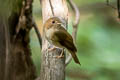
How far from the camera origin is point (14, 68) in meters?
3.33

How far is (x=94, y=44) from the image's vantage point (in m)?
5.42

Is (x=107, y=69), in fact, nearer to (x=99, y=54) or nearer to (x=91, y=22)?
(x=99, y=54)

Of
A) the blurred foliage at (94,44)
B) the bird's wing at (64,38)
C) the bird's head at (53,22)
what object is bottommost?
the blurred foliage at (94,44)

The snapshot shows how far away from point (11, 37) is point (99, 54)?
7.26 ft

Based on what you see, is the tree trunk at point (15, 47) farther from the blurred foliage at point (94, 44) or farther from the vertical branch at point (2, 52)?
the blurred foliage at point (94, 44)

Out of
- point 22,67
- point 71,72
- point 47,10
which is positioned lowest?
point 71,72

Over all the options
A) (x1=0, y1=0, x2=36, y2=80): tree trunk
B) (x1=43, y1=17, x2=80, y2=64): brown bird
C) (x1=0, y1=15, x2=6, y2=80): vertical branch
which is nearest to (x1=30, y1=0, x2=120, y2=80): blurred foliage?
(x1=0, y1=0, x2=36, y2=80): tree trunk

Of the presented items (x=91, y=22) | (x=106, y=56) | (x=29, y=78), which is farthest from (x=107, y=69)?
(x=29, y=78)

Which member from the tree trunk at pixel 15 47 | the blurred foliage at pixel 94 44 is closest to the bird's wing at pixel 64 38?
the tree trunk at pixel 15 47

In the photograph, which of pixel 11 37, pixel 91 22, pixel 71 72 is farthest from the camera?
pixel 91 22

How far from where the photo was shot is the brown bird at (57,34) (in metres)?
2.69

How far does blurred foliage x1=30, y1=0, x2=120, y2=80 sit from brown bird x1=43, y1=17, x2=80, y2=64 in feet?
6.11

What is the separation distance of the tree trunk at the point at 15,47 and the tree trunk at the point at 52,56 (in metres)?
0.30

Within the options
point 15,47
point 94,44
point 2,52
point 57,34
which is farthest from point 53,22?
point 94,44
